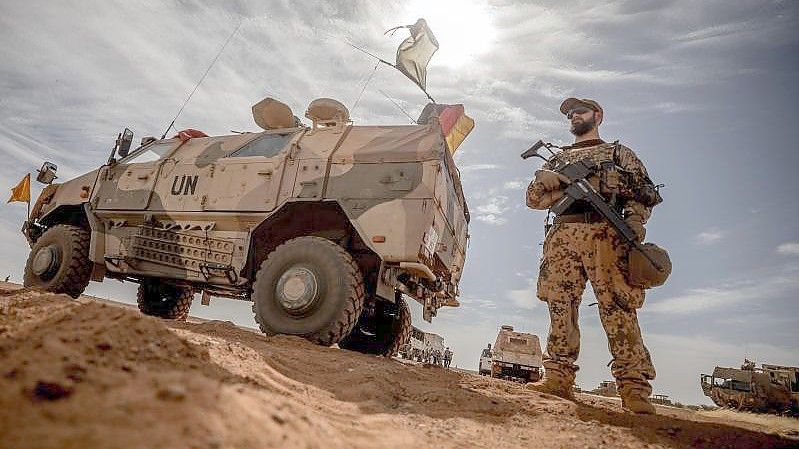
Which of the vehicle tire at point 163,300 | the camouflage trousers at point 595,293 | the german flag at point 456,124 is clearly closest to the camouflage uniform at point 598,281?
the camouflage trousers at point 595,293

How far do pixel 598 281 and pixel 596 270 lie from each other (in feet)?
0.28

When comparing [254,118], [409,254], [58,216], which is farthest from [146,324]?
[58,216]

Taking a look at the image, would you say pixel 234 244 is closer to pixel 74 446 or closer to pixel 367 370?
pixel 367 370

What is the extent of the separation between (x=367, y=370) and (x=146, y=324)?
1.43m

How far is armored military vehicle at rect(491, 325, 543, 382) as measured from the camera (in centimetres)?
1411

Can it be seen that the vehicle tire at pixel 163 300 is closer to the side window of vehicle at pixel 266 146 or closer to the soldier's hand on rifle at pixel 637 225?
the side window of vehicle at pixel 266 146

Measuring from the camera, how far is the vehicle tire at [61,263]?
500 cm

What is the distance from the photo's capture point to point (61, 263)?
16.6ft

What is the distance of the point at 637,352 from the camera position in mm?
2990

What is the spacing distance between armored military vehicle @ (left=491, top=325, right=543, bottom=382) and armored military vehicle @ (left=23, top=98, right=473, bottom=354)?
10.2 m

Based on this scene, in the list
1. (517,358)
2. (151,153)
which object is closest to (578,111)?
(151,153)

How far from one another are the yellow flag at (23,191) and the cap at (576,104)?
7.40 m

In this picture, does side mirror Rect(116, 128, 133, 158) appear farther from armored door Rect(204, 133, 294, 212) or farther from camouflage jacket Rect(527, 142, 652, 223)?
camouflage jacket Rect(527, 142, 652, 223)

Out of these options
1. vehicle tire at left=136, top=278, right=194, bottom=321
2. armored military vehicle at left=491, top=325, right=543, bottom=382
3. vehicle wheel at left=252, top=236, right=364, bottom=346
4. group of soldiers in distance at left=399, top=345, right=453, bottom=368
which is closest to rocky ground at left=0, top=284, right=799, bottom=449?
vehicle wheel at left=252, top=236, right=364, bottom=346
